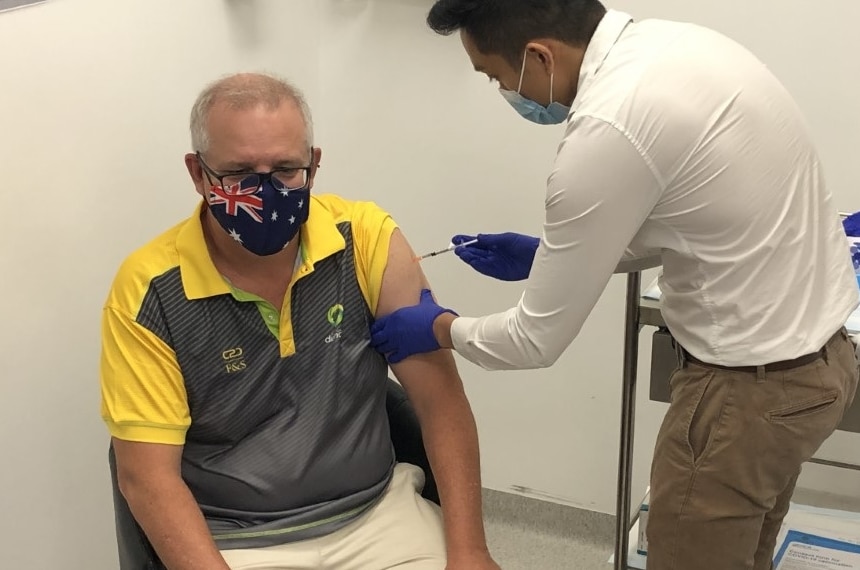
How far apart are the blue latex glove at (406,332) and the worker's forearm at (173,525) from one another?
16.7 inches

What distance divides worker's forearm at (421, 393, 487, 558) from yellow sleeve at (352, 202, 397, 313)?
236 millimetres

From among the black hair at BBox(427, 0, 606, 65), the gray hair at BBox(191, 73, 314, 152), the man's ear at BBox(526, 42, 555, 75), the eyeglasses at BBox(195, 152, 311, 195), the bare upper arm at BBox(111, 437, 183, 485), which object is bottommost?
the bare upper arm at BBox(111, 437, 183, 485)

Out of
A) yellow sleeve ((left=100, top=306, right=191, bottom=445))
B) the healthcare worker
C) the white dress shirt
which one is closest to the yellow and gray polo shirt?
yellow sleeve ((left=100, top=306, right=191, bottom=445))

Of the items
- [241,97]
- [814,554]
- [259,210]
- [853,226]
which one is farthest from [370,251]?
[814,554]

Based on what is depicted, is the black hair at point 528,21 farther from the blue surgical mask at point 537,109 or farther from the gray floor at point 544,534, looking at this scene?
the gray floor at point 544,534

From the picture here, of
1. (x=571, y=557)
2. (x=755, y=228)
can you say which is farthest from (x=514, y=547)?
(x=755, y=228)

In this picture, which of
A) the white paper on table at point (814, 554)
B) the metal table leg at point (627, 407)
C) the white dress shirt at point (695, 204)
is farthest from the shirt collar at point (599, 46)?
the white paper on table at point (814, 554)

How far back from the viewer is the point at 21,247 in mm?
1742

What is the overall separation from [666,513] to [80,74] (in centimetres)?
134

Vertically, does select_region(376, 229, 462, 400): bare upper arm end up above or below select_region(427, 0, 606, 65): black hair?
below

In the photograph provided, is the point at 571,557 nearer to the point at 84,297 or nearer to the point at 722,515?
the point at 722,515

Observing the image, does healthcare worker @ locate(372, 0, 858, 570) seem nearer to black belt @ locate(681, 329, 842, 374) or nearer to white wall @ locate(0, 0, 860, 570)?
black belt @ locate(681, 329, 842, 374)

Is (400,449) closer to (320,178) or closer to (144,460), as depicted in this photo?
→ (144,460)

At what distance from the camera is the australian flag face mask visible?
60.4 inches
